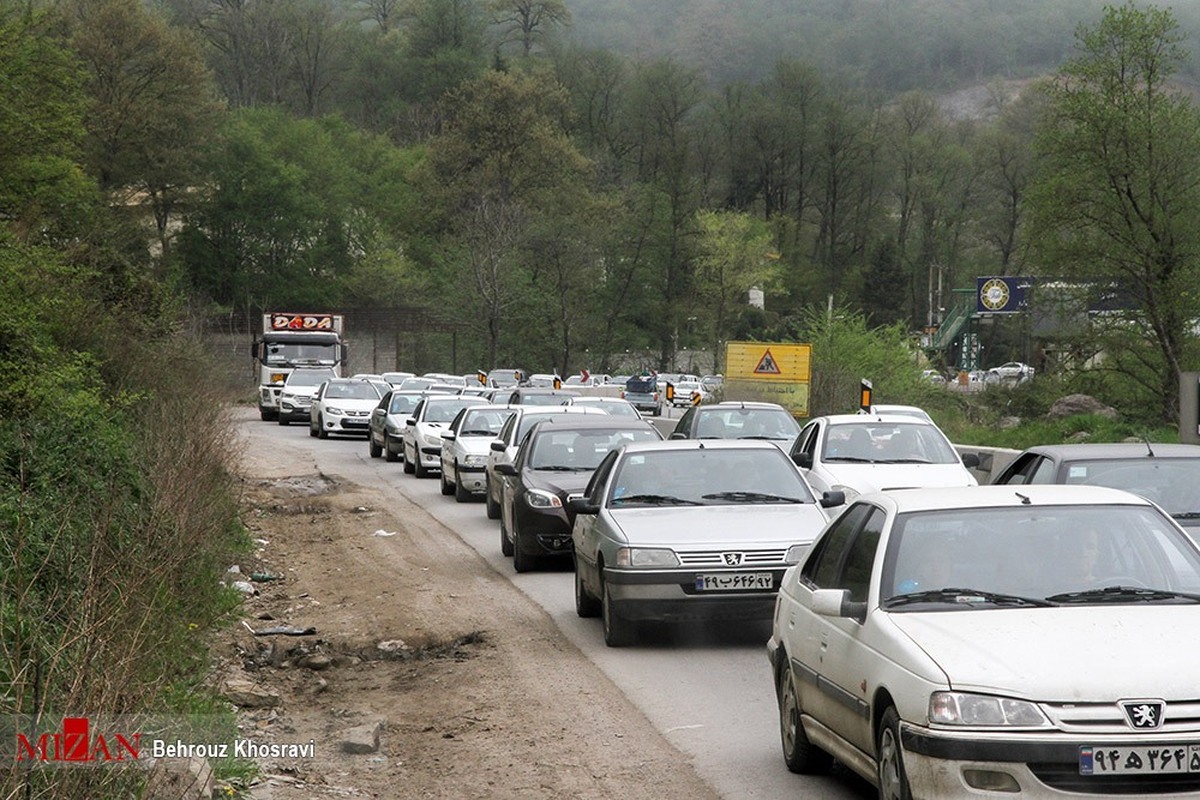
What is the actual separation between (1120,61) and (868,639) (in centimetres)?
4086

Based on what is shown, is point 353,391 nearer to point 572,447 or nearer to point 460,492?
point 460,492

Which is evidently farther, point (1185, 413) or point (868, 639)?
point (1185, 413)

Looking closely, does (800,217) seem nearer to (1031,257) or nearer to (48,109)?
(1031,257)

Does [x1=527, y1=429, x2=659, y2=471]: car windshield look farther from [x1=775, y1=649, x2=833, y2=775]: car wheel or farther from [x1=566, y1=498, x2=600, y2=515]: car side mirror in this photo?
[x1=775, y1=649, x2=833, y2=775]: car wheel

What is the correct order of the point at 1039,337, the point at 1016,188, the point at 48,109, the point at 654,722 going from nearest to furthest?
1. the point at 654,722
2. the point at 48,109
3. the point at 1039,337
4. the point at 1016,188

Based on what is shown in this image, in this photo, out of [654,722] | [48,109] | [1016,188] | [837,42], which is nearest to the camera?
[654,722]

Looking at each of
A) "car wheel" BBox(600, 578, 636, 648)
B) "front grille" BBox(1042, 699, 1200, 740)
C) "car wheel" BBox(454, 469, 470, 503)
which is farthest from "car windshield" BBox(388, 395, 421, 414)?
"front grille" BBox(1042, 699, 1200, 740)

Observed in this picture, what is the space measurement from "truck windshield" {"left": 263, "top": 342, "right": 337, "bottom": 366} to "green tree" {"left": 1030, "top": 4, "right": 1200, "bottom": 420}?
991 inches

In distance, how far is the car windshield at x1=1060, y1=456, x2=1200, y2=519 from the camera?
12.0 m

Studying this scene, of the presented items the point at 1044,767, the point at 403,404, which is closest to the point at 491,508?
the point at 403,404

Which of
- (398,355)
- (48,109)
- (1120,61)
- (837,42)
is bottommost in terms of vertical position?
(398,355)

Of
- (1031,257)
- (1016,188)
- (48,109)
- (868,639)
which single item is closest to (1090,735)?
(868,639)

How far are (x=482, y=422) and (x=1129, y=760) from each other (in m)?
22.0

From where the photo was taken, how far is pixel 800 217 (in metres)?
105
